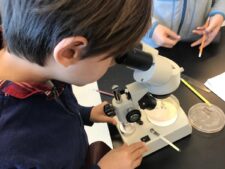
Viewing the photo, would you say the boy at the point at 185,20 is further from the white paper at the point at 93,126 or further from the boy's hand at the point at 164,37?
the white paper at the point at 93,126

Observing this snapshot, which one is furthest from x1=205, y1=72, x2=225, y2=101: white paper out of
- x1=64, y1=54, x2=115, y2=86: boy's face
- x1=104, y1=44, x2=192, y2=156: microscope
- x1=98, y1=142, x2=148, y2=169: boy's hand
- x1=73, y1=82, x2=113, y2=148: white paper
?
x1=73, y1=82, x2=113, y2=148: white paper

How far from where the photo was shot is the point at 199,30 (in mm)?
1130

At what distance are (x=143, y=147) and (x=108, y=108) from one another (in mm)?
141

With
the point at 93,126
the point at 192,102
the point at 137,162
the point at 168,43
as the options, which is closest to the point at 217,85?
the point at 192,102

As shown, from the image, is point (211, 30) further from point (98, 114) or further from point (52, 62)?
point (52, 62)

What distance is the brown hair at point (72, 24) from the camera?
47 cm

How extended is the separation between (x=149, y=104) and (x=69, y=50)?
33cm

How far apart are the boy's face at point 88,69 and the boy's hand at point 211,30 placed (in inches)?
23.2

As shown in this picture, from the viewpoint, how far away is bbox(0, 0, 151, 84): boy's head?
1.54 feet

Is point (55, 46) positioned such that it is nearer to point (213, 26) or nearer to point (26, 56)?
point (26, 56)

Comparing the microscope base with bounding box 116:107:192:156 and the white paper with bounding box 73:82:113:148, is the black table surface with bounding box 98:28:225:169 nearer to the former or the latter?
the microscope base with bounding box 116:107:192:156

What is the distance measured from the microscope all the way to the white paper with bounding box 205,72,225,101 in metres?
0.14

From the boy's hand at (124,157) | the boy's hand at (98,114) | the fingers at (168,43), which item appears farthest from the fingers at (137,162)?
the fingers at (168,43)

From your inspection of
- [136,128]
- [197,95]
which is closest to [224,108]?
[197,95]
